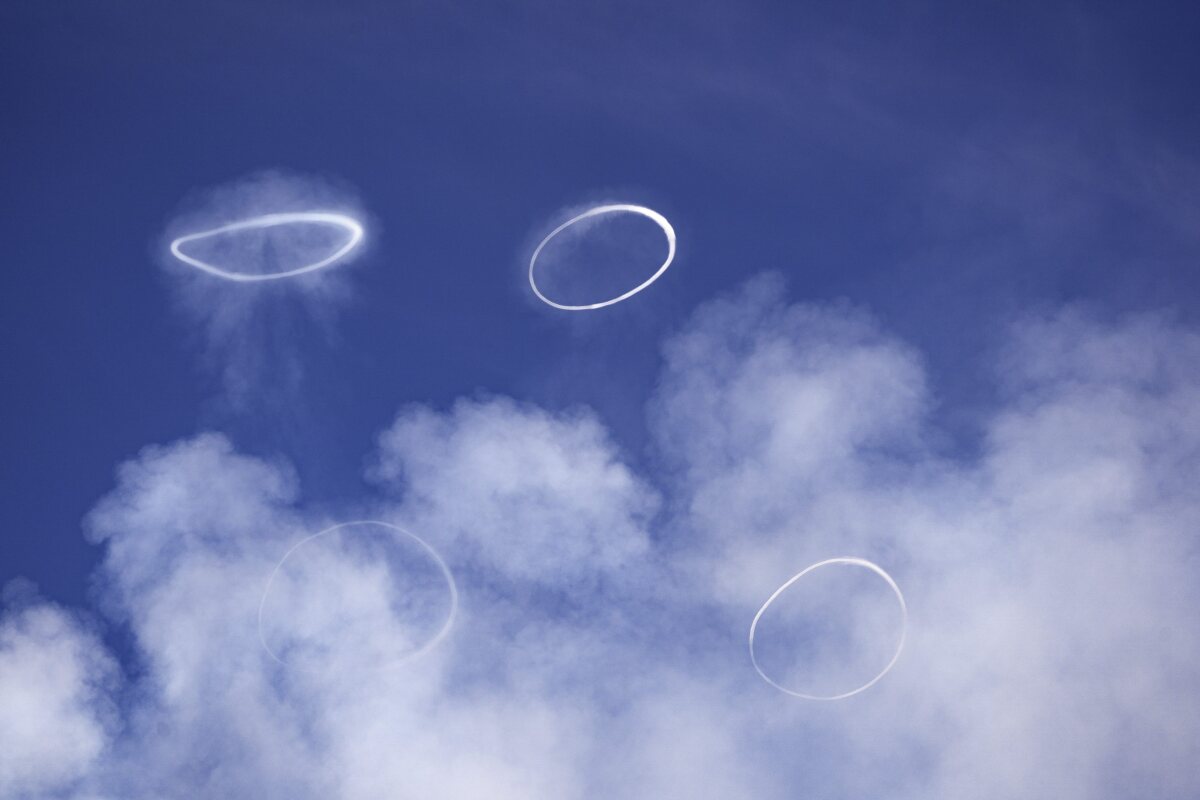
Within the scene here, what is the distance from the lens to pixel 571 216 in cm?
2714

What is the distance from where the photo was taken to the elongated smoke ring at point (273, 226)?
1073 inches

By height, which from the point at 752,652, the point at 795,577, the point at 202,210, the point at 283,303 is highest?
the point at 202,210

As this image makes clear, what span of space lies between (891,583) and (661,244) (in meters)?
12.1

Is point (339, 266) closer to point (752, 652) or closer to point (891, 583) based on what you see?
point (752, 652)

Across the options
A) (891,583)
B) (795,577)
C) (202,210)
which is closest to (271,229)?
(202,210)

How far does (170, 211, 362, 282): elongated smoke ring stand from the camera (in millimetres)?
27266

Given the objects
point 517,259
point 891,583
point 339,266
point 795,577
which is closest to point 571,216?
point 517,259

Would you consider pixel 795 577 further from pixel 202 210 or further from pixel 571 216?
pixel 202 210

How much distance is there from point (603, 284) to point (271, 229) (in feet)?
29.9

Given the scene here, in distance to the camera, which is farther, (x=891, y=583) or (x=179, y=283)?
(x=891, y=583)

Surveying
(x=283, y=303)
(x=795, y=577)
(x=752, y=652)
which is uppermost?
(x=283, y=303)

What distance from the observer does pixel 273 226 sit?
2755 centimetres

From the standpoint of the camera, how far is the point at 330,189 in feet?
89.9

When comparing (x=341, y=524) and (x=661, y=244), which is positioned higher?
(x=661, y=244)
